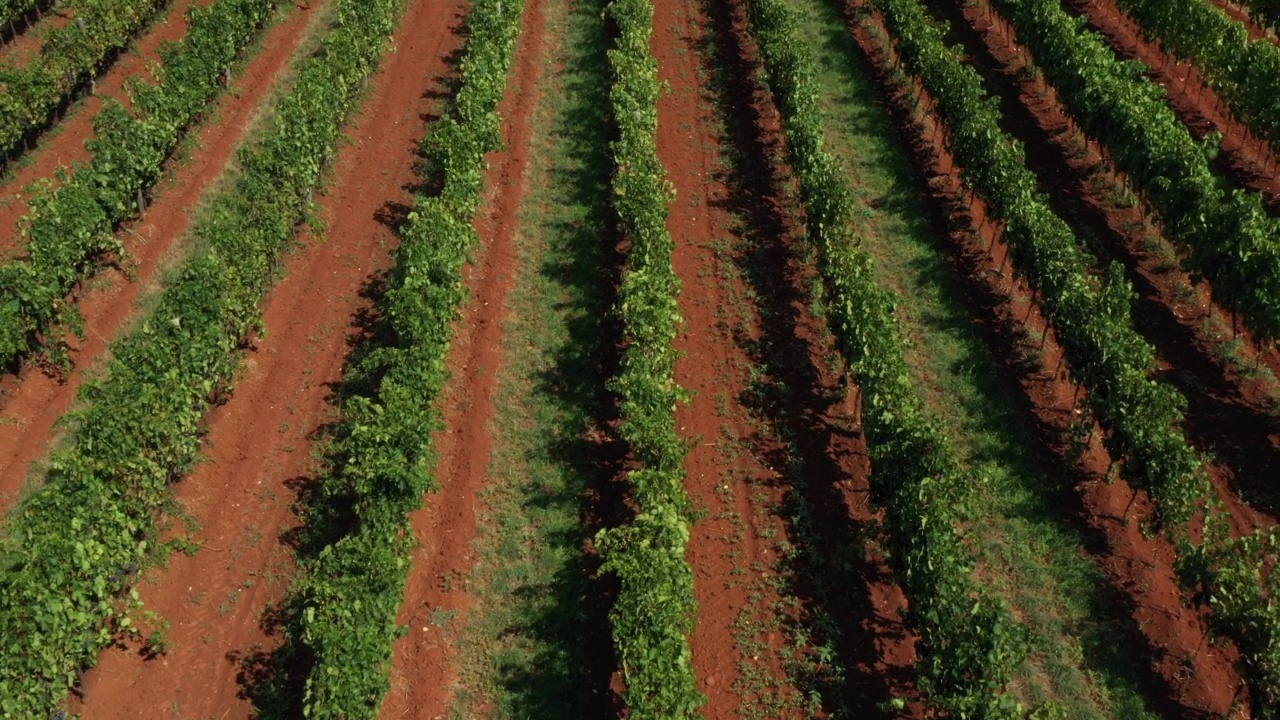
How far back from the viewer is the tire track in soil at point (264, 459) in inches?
682

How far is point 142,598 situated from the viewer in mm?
18438

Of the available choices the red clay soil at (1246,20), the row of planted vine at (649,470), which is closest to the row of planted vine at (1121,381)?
the row of planted vine at (649,470)

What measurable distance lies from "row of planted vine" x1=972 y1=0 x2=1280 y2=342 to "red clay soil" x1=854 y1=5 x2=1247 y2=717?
3538mm

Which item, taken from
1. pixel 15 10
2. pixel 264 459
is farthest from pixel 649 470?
pixel 15 10

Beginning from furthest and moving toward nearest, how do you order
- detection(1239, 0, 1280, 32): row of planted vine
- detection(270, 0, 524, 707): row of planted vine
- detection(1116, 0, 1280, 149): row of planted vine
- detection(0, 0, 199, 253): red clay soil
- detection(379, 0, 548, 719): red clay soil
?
detection(1239, 0, 1280, 32): row of planted vine < detection(1116, 0, 1280, 149): row of planted vine < detection(0, 0, 199, 253): red clay soil < detection(379, 0, 548, 719): red clay soil < detection(270, 0, 524, 707): row of planted vine

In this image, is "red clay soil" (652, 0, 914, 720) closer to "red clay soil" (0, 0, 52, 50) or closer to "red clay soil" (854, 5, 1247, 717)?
"red clay soil" (854, 5, 1247, 717)

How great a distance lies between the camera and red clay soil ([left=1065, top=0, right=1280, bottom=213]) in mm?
29422

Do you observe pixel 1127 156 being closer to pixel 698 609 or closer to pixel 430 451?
pixel 698 609

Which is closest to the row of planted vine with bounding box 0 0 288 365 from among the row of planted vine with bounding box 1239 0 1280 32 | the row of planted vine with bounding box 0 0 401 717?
the row of planted vine with bounding box 0 0 401 717

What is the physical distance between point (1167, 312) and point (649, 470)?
1384cm

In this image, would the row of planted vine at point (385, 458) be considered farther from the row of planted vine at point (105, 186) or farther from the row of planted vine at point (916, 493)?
the row of planted vine at point (916, 493)

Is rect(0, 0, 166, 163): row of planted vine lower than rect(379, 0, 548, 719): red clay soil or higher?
higher

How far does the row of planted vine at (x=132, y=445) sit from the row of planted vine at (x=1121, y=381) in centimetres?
1621

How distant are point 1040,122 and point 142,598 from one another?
26.4 metres
